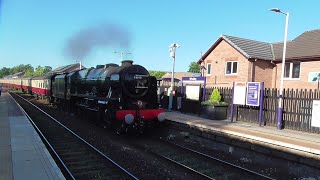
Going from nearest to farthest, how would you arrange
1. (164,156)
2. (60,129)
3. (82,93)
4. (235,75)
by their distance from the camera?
(164,156) < (60,129) < (82,93) < (235,75)

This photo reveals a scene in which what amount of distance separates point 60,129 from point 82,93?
3.08 metres

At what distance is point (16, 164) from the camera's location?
25.5ft

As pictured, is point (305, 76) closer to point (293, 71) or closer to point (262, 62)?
point (293, 71)

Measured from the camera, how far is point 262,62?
24266 mm

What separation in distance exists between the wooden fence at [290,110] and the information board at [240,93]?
0.46 meters

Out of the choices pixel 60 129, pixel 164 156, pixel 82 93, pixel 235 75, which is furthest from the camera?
pixel 235 75

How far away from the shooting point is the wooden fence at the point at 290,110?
13.2 metres

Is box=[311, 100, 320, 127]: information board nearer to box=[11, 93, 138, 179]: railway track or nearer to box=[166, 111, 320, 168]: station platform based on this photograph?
box=[166, 111, 320, 168]: station platform

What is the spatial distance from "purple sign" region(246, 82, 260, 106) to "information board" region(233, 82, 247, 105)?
8.5 inches

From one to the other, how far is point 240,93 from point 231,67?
9.83 m

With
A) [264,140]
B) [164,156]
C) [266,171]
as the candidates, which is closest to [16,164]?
[164,156]

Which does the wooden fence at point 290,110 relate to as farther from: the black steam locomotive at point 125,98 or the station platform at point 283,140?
the black steam locomotive at point 125,98

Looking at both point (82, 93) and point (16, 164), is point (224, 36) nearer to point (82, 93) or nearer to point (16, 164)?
point (82, 93)

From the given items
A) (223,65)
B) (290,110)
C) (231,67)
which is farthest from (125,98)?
(223,65)
